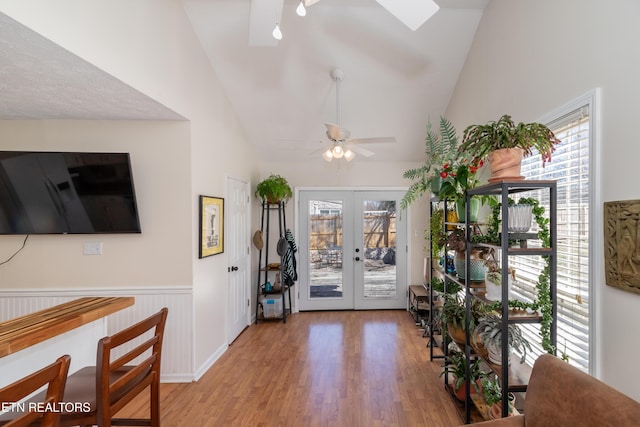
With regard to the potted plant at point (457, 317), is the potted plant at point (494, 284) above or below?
above

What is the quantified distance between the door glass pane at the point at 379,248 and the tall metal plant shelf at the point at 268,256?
4.26 ft

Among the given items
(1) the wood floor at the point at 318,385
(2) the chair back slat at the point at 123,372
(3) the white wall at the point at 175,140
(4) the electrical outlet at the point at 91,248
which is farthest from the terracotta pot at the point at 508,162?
(4) the electrical outlet at the point at 91,248

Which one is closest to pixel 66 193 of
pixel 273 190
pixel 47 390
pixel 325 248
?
pixel 47 390

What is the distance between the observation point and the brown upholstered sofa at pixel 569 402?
1.04 m

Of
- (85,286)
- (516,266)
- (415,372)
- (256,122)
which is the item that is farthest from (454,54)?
(85,286)

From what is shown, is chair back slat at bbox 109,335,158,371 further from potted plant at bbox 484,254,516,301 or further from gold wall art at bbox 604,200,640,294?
gold wall art at bbox 604,200,640,294

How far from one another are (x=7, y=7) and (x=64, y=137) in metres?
1.70

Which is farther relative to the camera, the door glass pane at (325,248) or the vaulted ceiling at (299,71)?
the door glass pane at (325,248)

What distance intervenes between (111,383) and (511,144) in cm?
249

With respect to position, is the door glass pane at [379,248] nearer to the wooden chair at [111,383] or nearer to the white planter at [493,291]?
the white planter at [493,291]

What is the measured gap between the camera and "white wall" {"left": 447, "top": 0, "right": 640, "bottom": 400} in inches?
53.0

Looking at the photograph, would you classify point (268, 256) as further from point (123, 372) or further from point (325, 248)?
point (123, 372)

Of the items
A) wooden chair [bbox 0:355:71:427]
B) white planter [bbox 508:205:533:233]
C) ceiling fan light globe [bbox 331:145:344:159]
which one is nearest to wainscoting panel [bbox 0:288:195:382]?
wooden chair [bbox 0:355:71:427]

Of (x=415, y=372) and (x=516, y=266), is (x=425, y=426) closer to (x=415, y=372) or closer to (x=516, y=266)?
(x=415, y=372)
